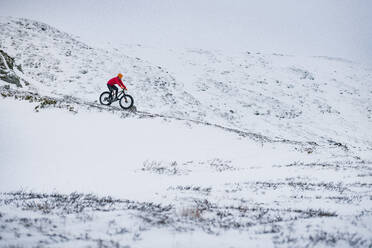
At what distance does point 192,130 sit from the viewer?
Answer: 16.7 m

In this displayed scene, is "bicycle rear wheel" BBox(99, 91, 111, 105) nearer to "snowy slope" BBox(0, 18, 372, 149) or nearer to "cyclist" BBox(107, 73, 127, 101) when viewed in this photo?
"cyclist" BBox(107, 73, 127, 101)

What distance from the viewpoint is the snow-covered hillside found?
136 inches

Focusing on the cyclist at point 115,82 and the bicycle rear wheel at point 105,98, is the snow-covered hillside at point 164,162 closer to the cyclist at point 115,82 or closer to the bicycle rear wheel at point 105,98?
the bicycle rear wheel at point 105,98

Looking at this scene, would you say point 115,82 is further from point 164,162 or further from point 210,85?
point 210,85

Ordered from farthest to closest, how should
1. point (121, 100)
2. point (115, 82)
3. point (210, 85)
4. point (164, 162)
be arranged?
point (210, 85), point (121, 100), point (115, 82), point (164, 162)

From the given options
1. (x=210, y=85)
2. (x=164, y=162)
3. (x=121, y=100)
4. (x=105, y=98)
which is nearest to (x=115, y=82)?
(x=121, y=100)

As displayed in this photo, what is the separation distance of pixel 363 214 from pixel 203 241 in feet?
9.68

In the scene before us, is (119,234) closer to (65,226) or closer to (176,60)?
(65,226)

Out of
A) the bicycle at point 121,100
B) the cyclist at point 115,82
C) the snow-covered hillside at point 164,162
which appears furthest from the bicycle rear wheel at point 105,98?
the snow-covered hillside at point 164,162

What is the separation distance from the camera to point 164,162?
1205 cm

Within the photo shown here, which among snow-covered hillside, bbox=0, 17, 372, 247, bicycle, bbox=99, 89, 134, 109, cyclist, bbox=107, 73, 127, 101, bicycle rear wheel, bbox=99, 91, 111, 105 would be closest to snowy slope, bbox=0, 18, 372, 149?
snow-covered hillside, bbox=0, 17, 372, 247

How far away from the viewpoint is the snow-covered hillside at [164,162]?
3.46 metres

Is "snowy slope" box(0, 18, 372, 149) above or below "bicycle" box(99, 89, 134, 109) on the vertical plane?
above

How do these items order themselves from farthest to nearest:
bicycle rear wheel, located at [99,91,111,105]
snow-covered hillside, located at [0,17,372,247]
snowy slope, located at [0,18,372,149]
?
snowy slope, located at [0,18,372,149] < bicycle rear wheel, located at [99,91,111,105] < snow-covered hillside, located at [0,17,372,247]
